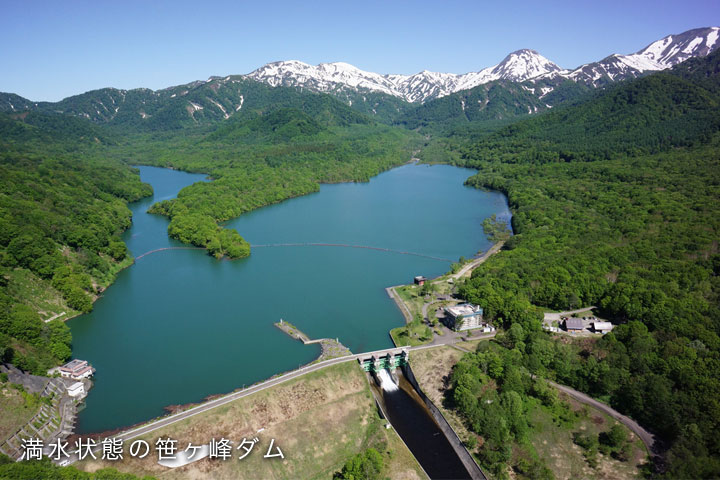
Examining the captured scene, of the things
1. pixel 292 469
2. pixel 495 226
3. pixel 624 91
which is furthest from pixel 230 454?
pixel 624 91

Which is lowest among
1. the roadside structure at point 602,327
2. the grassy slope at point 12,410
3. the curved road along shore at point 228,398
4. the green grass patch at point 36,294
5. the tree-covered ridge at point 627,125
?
the curved road along shore at point 228,398

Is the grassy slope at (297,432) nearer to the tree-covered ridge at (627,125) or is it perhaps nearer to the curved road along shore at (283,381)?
the curved road along shore at (283,381)

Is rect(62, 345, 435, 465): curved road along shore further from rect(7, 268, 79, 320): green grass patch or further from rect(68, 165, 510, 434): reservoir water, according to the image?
rect(7, 268, 79, 320): green grass patch

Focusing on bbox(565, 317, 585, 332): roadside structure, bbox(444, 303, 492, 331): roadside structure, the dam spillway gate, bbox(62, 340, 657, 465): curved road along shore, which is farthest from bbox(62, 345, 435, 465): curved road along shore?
bbox(565, 317, 585, 332): roadside structure

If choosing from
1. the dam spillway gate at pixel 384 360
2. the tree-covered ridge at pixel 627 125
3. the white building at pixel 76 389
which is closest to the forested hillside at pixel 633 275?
the tree-covered ridge at pixel 627 125

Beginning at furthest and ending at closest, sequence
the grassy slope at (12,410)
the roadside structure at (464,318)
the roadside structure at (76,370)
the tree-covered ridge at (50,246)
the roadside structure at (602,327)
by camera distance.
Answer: the roadside structure at (464,318)
the roadside structure at (602,327)
the tree-covered ridge at (50,246)
the roadside structure at (76,370)
the grassy slope at (12,410)

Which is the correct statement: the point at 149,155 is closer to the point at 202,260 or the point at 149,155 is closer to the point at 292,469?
the point at 202,260
